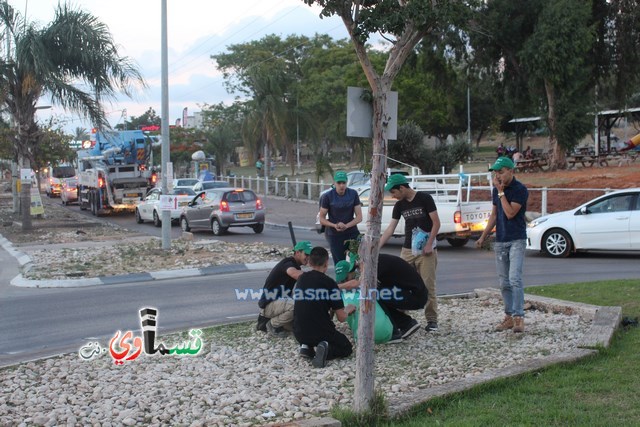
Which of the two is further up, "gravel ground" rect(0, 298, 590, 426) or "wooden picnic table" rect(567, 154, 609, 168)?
"wooden picnic table" rect(567, 154, 609, 168)

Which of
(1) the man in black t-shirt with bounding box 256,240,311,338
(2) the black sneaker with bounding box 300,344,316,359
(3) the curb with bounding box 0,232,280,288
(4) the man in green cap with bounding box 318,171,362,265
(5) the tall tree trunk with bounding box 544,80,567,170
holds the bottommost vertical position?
(3) the curb with bounding box 0,232,280,288

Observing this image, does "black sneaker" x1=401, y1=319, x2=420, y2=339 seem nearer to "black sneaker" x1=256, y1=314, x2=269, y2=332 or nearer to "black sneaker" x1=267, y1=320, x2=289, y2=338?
"black sneaker" x1=267, y1=320, x2=289, y2=338

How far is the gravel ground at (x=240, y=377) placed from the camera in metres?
5.96

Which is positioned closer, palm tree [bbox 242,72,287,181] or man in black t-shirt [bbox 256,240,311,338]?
man in black t-shirt [bbox 256,240,311,338]

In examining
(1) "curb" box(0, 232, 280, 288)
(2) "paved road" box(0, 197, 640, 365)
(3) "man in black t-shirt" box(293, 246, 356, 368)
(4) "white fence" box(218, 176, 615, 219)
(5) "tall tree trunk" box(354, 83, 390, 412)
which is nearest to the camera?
(5) "tall tree trunk" box(354, 83, 390, 412)

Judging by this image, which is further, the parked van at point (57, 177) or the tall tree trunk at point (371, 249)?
the parked van at point (57, 177)

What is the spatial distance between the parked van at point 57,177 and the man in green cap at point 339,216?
152 ft

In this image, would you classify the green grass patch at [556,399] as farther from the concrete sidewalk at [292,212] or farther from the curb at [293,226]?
the concrete sidewalk at [292,212]

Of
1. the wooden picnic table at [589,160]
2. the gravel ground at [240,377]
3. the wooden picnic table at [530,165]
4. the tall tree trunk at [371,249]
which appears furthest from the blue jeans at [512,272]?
the wooden picnic table at [530,165]

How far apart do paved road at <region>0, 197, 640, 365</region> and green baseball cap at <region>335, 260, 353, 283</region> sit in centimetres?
231

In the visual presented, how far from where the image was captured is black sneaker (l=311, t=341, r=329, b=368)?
23.6 ft

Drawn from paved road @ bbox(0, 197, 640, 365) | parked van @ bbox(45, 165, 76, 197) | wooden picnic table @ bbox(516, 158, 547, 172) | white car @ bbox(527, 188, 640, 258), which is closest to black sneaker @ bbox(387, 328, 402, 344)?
paved road @ bbox(0, 197, 640, 365)

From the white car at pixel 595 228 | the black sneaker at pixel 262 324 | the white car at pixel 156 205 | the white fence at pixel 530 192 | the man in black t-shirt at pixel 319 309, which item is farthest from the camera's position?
the white car at pixel 156 205

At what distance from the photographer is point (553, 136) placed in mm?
36250
